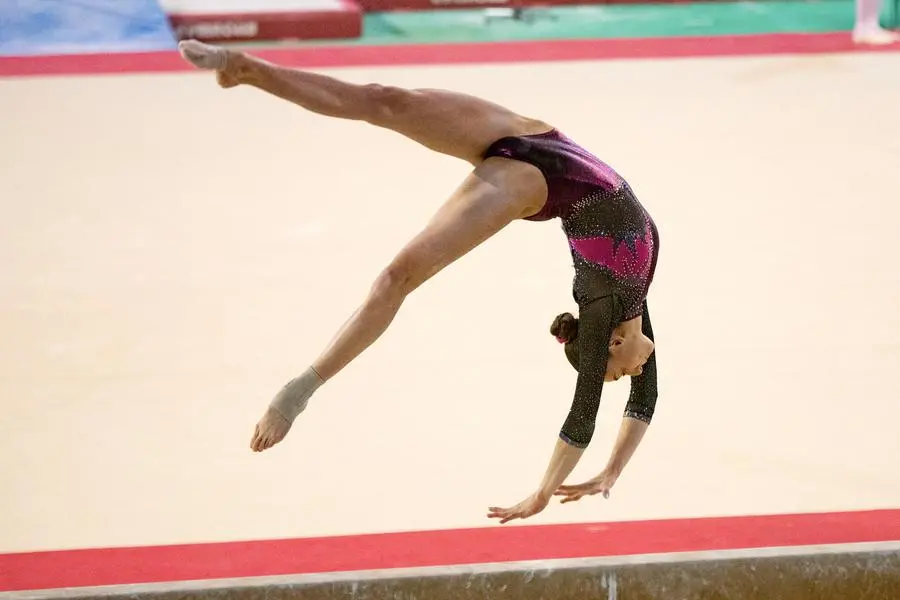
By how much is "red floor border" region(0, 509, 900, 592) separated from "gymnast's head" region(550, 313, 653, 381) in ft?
1.93

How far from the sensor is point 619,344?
136 inches

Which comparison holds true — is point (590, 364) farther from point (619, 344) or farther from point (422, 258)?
point (422, 258)

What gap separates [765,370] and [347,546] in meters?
1.89

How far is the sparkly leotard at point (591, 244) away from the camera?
11.0 feet

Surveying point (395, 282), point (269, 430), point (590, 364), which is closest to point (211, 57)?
point (395, 282)

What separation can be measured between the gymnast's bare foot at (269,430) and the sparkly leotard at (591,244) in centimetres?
73

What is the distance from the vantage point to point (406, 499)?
4145 mm

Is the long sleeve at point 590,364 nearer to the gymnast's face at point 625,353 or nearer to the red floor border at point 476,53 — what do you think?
the gymnast's face at point 625,353

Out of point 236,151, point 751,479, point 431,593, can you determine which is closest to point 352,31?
point 236,151

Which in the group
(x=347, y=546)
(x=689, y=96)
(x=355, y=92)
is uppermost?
(x=355, y=92)

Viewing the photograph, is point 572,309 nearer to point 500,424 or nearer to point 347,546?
point 500,424

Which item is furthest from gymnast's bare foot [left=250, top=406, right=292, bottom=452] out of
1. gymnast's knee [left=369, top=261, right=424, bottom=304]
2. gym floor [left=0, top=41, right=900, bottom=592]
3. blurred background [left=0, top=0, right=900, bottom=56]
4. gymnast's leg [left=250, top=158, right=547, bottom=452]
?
blurred background [left=0, top=0, right=900, bottom=56]

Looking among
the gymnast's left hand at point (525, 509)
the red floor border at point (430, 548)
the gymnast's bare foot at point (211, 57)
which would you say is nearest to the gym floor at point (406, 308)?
the red floor border at point (430, 548)

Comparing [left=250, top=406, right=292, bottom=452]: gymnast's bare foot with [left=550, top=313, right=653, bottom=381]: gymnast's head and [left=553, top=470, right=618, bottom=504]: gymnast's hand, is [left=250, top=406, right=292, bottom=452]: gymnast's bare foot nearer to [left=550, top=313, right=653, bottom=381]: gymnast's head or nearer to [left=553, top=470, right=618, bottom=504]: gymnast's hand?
[left=550, top=313, right=653, bottom=381]: gymnast's head
